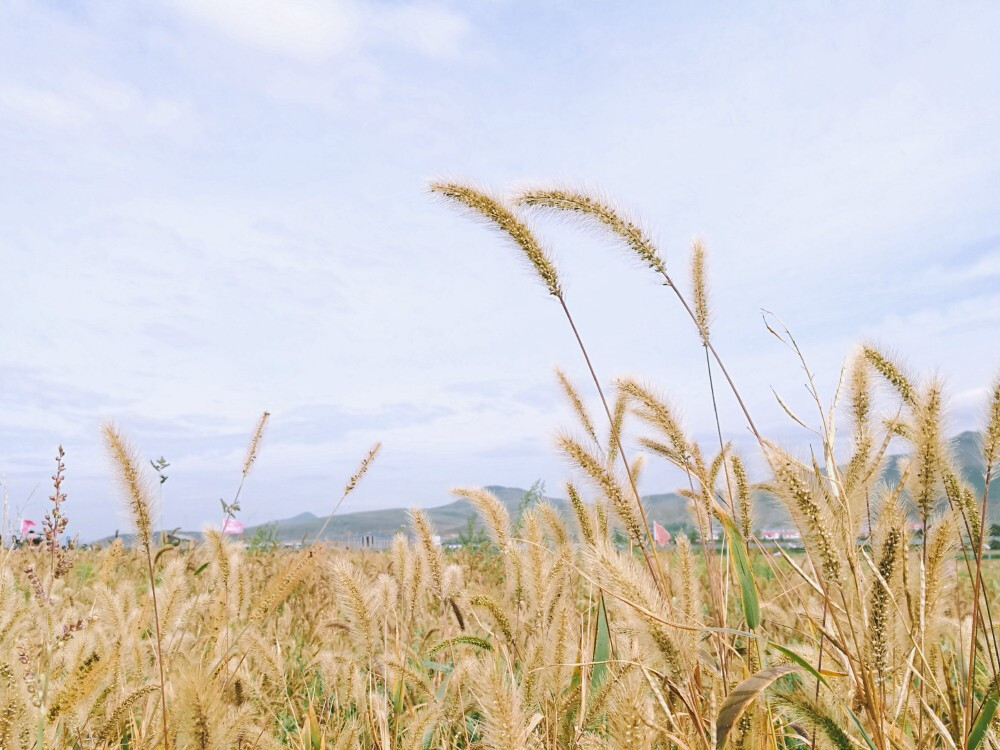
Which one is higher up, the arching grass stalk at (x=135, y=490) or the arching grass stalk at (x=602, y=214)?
the arching grass stalk at (x=602, y=214)

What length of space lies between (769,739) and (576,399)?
1.39 metres

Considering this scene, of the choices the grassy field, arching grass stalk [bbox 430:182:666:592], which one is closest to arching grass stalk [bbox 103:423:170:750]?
the grassy field

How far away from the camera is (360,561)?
25.2ft

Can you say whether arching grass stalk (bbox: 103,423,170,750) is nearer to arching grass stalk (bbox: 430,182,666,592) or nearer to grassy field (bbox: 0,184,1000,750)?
grassy field (bbox: 0,184,1000,750)

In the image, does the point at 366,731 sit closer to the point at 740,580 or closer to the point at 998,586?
the point at 740,580

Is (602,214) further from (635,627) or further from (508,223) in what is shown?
(635,627)

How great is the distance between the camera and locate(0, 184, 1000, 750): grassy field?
1.63m

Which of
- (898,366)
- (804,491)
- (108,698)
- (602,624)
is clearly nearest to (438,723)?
(602,624)

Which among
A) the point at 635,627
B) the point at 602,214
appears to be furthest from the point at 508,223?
the point at 635,627

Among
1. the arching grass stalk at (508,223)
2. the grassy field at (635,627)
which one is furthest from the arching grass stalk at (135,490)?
the arching grass stalk at (508,223)

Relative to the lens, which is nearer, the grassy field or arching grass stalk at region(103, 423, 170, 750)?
the grassy field

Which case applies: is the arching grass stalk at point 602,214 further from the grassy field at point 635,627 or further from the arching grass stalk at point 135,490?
the arching grass stalk at point 135,490

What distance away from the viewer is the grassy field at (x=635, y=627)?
163 cm

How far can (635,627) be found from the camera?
5.48ft
